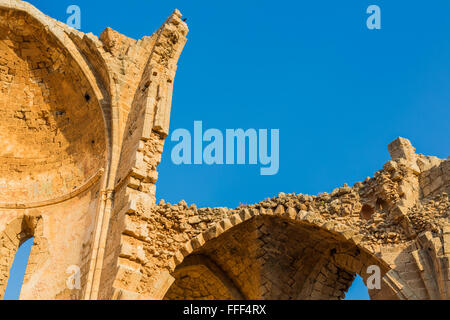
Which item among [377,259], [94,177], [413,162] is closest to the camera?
[377,259]

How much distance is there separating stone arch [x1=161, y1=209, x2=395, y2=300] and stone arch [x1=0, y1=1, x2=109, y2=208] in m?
3.05

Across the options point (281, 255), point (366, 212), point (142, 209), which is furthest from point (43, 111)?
point (366, 212)

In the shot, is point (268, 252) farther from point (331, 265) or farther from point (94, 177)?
point (94, 177)

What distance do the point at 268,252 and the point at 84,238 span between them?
133 inches

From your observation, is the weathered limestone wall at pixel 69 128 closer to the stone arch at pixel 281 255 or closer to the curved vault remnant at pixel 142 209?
the curved vault remnant at pixel 142 209

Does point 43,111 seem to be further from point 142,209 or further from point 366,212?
point 366,212

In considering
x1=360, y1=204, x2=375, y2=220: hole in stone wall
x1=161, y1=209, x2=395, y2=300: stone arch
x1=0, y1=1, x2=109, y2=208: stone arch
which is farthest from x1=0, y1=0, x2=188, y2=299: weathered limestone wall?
x1=360, y1=204, x2=375, y2=220: hole in stone wall

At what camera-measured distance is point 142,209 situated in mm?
9930

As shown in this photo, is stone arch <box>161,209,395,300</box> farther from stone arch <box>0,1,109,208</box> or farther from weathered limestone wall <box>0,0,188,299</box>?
stone arch <box>0,1,109,208</box>

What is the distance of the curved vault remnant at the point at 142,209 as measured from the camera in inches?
371

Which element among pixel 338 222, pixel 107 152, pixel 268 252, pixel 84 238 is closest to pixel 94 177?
pixel 107 152

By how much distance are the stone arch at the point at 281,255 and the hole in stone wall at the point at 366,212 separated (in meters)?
0.53
